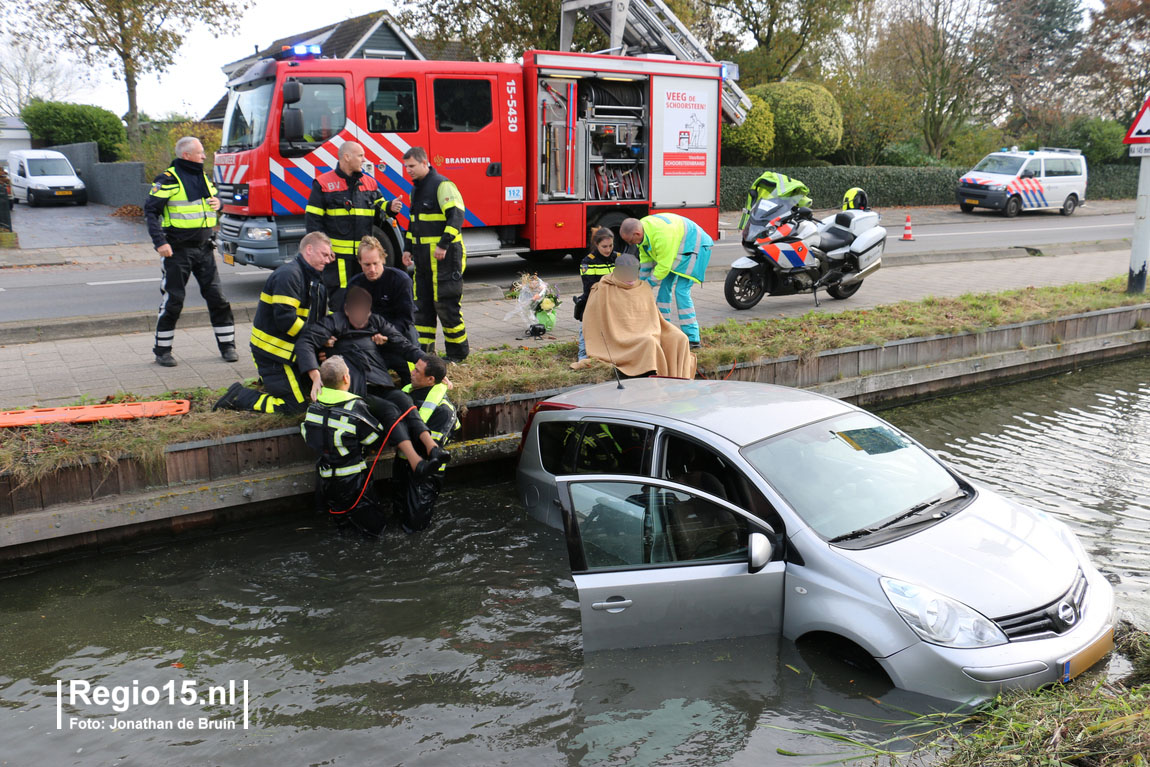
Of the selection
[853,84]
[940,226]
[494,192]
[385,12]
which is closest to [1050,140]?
[853,84]

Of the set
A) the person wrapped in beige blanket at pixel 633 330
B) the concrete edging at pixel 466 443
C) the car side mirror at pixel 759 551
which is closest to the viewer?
the car side mirror at pixel 759 551

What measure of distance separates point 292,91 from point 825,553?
9271mm

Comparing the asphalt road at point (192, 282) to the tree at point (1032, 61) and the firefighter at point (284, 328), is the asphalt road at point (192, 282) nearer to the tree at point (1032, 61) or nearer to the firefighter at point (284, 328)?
the firefighter at point (284, 328)

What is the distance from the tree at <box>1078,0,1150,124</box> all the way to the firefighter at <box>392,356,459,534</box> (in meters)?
40.3

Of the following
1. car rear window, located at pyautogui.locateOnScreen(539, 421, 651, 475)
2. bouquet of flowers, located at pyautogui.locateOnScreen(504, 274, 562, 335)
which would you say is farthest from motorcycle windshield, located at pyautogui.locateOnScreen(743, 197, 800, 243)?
car rear window, located at pyautogui.locateOnScreen(539, 421, 651, 475)

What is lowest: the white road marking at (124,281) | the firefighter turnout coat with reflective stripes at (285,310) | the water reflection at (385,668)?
the water reflection at (385,668)

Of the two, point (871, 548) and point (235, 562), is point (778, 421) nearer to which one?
point (871, 548)

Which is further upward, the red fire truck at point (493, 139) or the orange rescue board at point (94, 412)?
the red fire truck at point (493, 139)

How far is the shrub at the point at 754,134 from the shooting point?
26719 mm

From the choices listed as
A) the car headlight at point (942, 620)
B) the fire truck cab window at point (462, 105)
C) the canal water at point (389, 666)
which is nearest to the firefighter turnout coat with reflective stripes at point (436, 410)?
the canal water at point (389, 666)

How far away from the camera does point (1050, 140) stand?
1467 inches

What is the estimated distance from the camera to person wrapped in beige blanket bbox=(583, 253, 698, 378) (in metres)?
7.60

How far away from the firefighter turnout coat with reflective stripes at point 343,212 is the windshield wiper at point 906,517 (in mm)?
5505

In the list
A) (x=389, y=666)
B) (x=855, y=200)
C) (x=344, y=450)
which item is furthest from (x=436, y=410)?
(x=855, y=200)
